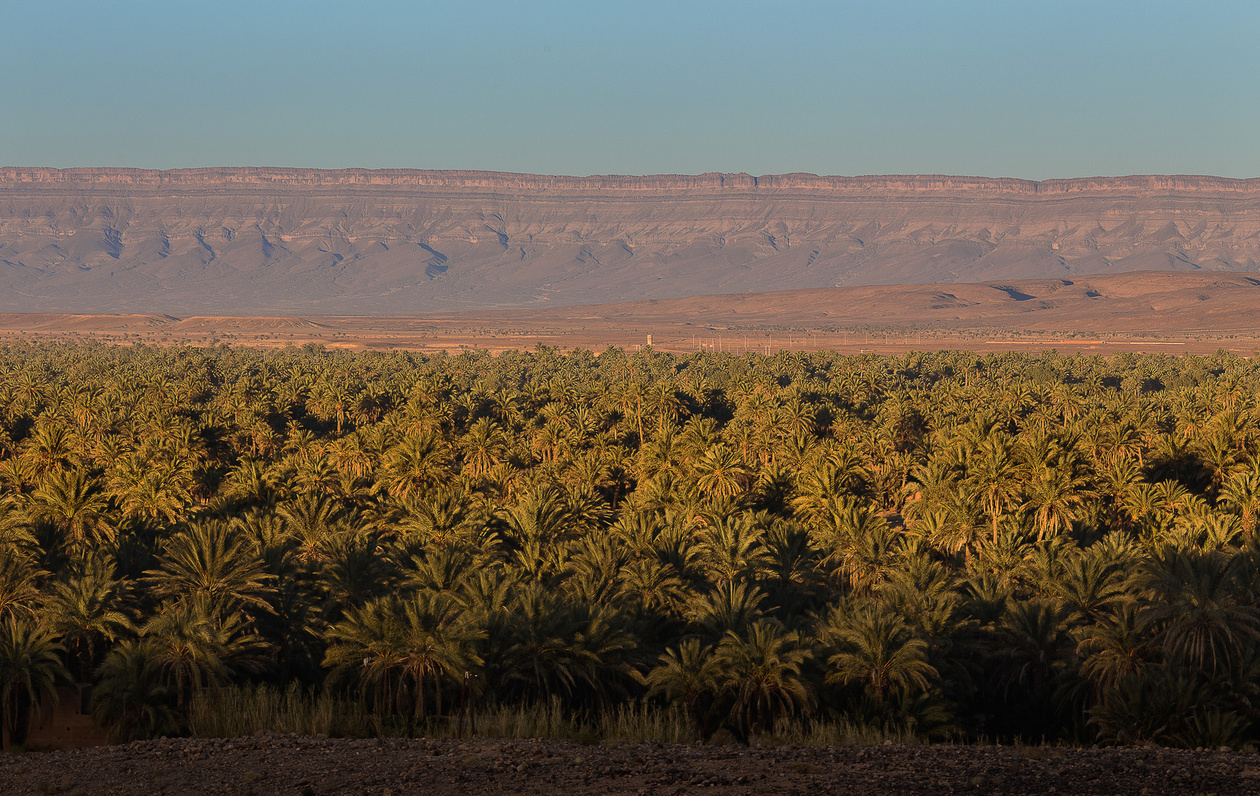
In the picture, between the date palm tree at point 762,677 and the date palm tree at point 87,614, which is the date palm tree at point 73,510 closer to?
the date palm tree at point 87,614

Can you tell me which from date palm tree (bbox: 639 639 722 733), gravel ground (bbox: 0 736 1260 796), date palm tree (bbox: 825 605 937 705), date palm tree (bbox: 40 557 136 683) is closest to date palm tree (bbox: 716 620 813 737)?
date palm tree (bbox: 639 639 722 733)

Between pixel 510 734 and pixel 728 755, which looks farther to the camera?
pixel 510 734

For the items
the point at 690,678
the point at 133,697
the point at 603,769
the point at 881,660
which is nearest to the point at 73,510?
the point at 133,697

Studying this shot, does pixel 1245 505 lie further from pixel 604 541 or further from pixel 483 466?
pixel 483 466

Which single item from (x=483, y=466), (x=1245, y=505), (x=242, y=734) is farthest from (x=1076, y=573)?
(x=483, y=466)

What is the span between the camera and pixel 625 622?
33406mm

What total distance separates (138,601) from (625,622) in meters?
13.5

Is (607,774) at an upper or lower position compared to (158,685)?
upper

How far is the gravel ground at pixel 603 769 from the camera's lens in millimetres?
17875

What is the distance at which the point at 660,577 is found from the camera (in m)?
38.0

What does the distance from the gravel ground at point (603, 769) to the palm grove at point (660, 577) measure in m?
6.03

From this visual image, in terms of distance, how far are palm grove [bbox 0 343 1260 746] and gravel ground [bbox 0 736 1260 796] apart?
19.8ft

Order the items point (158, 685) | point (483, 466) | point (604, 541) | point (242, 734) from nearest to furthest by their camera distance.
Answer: point (242, 734)
point (158, 685)
point (604, 541)
point (483, 466)

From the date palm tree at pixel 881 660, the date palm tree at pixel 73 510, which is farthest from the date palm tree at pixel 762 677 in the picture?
the date palm tree at pixel 73 510
